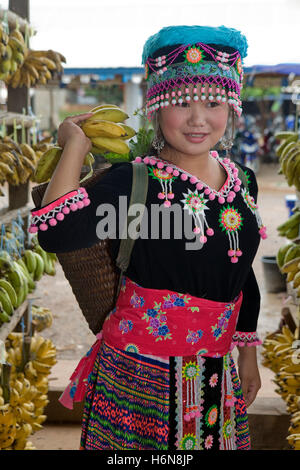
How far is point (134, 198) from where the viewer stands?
153 centimetres

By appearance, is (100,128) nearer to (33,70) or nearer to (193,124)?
(193,124)

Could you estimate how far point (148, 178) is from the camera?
1.56 metres

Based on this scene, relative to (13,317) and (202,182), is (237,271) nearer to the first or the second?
(202,182)

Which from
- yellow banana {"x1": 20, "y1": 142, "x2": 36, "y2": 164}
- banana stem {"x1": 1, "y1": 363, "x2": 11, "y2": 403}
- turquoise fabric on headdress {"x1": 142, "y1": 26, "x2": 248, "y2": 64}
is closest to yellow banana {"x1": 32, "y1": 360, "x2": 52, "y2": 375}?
banana stem {"x1": 1, "y1": 363, "x2": 11, "y2": 403}

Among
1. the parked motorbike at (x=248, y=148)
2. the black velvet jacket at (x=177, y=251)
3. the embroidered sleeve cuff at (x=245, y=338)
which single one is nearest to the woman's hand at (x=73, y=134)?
the black velvet jacket at (x=177, y=251)

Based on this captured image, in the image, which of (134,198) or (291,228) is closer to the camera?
(134,198)

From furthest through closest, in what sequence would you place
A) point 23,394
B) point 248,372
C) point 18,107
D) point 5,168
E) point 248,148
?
point 248,148
point 18,107
point 23,394
point 5,168
point 248,372

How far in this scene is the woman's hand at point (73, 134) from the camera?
1500mm

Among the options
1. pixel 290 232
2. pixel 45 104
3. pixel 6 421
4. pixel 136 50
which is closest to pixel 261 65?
pixel 136 50

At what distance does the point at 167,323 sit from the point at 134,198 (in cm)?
36

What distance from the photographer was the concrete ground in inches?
126

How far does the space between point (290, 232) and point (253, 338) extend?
1.55 meters

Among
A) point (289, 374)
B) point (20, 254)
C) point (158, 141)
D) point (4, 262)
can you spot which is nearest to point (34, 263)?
point (20, 254)

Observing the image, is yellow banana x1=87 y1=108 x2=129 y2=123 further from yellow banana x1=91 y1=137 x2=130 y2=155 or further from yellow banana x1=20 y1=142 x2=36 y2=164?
yellow banana x1=20 y1=142 x2=36 y2=164
